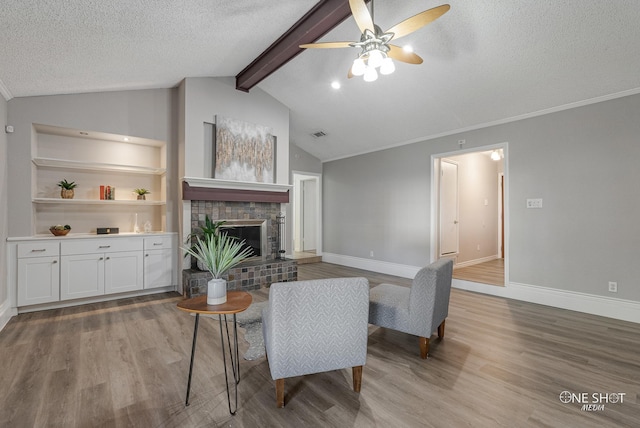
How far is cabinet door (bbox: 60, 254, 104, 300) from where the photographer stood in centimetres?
360

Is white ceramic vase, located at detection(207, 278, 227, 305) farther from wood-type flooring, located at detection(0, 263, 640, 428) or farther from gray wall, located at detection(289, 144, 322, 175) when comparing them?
gray wall, located at detection(289, 144, 322, 175)

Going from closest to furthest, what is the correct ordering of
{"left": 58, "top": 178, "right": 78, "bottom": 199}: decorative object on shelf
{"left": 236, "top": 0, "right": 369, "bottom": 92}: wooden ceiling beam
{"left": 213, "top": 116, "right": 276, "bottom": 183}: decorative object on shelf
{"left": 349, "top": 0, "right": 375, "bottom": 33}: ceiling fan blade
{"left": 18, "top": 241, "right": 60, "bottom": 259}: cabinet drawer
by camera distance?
1. {"left": 349, "top": 0, "right": 375, "bottom": 33}: ceiling fan blade
2. {"left": 236, "top": 0, "right": 369, "bottom": 92}: wooden ceiling beam
3. {"left": 18, "top": 241, "right": 60, "bottom": 259}: cabinet drawer
4. {"left": 58, "top": 178, "right": 78, "bottom": 199}: decorative object on shelf
5. {"left": 213, "top": 116, "right": 276, "bottom": 183}: decorative object on shelf

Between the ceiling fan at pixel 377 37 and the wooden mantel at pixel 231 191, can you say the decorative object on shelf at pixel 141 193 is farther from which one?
the ceiling fan at pixel 377 37

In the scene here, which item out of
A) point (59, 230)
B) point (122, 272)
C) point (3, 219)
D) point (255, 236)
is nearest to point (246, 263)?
point (255, 236)

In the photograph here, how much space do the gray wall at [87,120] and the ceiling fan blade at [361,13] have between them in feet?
11.1

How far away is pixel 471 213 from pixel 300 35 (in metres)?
5.38

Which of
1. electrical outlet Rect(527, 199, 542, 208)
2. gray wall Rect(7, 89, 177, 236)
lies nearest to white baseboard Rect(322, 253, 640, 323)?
electrical outlet Rect(527, 199, 542, 208)

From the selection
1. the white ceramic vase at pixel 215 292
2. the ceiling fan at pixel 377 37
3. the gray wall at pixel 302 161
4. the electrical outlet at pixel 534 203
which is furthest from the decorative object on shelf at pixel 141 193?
the electrical outlet at pixel 534 203

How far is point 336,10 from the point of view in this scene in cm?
286

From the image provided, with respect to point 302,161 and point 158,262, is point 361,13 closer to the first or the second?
point 158,262

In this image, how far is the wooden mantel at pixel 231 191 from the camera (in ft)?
13.9

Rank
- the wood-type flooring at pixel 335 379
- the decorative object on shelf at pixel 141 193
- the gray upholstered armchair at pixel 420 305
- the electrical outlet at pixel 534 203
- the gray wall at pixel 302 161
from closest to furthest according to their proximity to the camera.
Answer: the wood-type flooring at pixel 335 379
the gray upholstered armchair at pixel 420 305
the electrical outlet at pixel 534 203
the decorative object on shelf at pixel 141 193
the gray wall at pixel 302 161

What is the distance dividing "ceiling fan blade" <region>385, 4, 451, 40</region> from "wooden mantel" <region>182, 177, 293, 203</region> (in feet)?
10.3

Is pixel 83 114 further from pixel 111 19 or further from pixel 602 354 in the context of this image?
pixel 602 354
